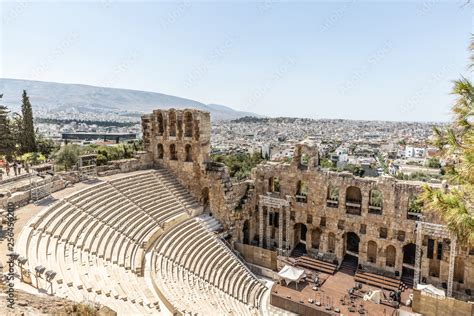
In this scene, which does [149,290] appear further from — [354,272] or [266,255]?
[354,272]

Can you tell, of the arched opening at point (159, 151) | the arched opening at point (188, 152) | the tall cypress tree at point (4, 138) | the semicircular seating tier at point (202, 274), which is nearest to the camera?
the semicircular seating tier at point (202, 274)

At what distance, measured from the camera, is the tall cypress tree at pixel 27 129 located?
37.2 m

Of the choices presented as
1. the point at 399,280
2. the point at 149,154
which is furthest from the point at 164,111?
the point at 399,280

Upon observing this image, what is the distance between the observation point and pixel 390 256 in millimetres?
22469

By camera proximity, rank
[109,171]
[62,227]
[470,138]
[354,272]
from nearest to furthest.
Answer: [470,138] < [62,227] < [354,272] < [109,171]

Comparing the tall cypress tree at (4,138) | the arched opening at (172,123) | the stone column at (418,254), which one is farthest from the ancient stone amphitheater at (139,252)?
the tall cypress tree at (4,138)

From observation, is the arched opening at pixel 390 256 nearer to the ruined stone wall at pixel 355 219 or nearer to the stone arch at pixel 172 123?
the ruined stone wall at pixel 355 219

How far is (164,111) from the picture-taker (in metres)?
26.8

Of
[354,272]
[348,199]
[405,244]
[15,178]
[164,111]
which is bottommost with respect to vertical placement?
[354,272]

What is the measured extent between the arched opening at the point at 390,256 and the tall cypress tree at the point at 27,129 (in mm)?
38566

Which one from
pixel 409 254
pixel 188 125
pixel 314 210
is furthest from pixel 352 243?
pixel 188 125

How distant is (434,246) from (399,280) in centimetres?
317

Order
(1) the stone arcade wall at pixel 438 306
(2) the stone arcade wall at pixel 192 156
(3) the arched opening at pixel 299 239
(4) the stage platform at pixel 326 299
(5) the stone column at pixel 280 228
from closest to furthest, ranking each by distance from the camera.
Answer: (1) the stone arcade wall at pixel 438 306, (4) the stage platform at pixel 326 299, (5) the stone column at pixel 280 228, (2) the stone arcade wall at pixel 192 156, (3) the arched opening at pixel 299 239

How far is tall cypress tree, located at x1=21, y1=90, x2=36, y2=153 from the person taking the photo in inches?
1463
